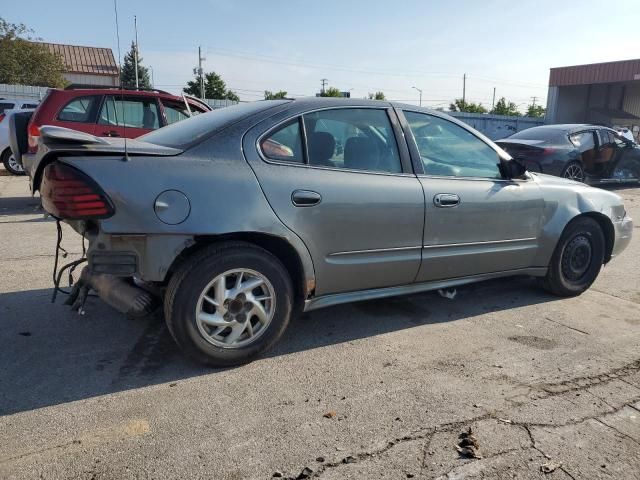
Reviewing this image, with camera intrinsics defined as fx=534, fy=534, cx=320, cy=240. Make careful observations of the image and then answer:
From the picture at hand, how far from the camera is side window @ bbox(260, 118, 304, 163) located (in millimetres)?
3334

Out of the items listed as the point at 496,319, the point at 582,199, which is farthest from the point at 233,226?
the point at 582,199

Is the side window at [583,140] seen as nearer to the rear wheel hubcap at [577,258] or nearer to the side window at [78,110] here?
the rear wheel hubcap at [577,258]

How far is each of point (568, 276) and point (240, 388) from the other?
3244 millimetres

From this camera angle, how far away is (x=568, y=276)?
15.7ft

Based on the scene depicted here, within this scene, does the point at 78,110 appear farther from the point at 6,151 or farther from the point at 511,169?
the point at 511,169

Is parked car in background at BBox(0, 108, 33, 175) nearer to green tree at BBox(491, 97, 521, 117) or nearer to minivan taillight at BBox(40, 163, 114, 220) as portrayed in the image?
minivan taillight at BBox(40, 163, 114, 220)

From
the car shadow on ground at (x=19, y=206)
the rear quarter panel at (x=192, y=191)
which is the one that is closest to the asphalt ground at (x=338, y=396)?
the rear quarter panel at (x=192, y=191)

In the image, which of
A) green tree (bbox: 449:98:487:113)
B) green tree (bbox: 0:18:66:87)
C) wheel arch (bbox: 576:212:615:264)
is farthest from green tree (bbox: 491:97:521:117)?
wheel arch (bbox: 576:212:615:264)

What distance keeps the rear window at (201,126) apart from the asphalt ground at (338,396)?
134cm

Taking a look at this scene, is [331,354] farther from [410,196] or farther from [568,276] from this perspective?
[568,276]

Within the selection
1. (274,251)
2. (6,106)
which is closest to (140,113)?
(274,251)

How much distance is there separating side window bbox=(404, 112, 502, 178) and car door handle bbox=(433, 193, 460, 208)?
19cm

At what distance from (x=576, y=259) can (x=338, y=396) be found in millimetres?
2956

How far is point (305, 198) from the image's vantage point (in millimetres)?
3307
